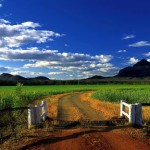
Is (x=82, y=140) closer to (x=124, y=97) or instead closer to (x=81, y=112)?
(x=81, y=112)

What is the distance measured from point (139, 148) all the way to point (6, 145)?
4552mm

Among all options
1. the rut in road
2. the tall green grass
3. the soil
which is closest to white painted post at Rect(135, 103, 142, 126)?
the soil

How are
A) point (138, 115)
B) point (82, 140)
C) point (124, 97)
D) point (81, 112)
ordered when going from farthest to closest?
point (124, 97) → point (81, 112) → point (138, 115) → point (82, 140)

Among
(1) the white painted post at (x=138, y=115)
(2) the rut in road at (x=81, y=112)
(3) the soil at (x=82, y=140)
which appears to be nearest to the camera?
(3) the soil at (x=82, y=140)

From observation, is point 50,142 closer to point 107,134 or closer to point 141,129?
point 107,134

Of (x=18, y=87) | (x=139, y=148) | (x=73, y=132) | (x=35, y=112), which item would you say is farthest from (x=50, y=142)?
(x=18, y=87)

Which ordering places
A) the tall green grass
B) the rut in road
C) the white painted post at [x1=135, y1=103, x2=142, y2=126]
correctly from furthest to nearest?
the tall green grass
the rut in road
the white painted post at [x1=135, y1=103, x2=142, y2=126]

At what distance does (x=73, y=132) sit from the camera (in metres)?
14.7

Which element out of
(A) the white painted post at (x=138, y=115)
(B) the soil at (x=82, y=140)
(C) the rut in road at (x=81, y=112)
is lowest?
(B) the soil at (x=82, y=140)

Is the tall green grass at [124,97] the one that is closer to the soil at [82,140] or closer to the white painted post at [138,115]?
the white painted post at [138,115]

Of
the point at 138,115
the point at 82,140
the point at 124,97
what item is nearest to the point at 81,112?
the point at 138,115

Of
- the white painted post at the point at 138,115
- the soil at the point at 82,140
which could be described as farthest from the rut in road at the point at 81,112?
the soil at the point at 82,140

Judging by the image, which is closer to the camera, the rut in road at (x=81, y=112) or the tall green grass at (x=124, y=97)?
the rut in road at (x=81, y=112)

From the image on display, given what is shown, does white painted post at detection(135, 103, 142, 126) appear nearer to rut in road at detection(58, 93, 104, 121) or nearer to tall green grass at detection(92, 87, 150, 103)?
rut in road at detection(58, 93, 104, 121)
